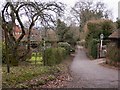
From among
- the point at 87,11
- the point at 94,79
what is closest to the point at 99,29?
the point at 87,11

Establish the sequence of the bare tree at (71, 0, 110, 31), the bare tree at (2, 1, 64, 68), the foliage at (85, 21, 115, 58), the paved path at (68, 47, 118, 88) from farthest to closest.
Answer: the bare tree at (71, 0, 110, 31) → the foliage at (85, 21, 115, 58) → the bare tree at (2, 1, 64, 68) → the paved path at (68, 47, 118, 88)

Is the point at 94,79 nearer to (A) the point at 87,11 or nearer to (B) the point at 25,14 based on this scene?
(B) the point at 25,14

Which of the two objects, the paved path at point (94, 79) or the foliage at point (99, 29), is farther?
the foliage at point (99, 29)

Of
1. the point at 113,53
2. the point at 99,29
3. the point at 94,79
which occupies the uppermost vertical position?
the point at 99,29

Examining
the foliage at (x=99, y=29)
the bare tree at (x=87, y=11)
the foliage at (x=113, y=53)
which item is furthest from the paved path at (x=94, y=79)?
the bare tree at (x=87, y=11)

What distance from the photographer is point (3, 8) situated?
59.8 ft

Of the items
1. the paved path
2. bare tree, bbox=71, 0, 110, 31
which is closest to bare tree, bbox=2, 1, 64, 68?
the paved path

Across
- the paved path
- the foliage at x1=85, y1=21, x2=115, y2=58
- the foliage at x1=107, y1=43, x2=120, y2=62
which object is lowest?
the paved path

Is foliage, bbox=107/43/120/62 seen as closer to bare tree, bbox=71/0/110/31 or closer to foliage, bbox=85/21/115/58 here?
foliage, bbox=85/21/115/58

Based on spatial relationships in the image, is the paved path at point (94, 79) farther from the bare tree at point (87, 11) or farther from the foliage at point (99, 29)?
the bare tree at point (87, 11)

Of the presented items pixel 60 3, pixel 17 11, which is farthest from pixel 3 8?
pixel 60 3

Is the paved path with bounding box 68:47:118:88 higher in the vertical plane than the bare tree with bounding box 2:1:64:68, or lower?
lower

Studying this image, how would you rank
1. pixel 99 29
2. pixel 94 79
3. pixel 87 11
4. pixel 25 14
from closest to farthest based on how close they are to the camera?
pixel 94 79 → pixel 25 14 → pixel 99 29 → pixel 87 11

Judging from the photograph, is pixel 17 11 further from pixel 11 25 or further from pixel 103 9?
pixel 103 9
